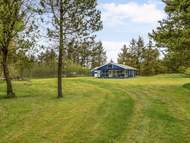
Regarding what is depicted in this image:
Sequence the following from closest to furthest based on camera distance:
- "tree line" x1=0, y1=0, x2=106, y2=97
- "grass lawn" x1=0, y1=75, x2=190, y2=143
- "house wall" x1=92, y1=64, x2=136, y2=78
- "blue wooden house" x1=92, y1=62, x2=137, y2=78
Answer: "grass lawn" x1=0, y1=75, x2=190, y2=143 < "tree line" x1=0, y1=0, x2=106, y2=97 < "blue wooden house" x1=92, y1=62, x2=137, y2=78 < "house wall" x1=92, y1=64, x2=136, y2=78

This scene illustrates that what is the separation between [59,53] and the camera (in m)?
27.4

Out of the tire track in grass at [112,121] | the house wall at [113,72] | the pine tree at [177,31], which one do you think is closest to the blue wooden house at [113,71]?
the house wall at [113,72]

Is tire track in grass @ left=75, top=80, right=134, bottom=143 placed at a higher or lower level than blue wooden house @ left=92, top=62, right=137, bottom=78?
lower

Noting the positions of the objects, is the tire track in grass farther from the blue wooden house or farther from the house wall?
the house wall

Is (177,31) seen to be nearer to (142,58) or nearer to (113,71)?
(113,71)

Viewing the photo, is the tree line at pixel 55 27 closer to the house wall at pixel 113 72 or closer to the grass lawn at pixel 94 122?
the grass lawn at pixel 94 122

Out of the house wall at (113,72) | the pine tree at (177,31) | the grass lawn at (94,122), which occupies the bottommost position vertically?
the grass lawn at (94,122)

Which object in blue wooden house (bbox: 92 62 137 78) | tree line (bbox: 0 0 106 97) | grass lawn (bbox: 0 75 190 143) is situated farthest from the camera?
blue wooden house (bbox: 92 62 137 78)

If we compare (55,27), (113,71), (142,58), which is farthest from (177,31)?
(142,58)

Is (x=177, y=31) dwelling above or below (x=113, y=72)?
above

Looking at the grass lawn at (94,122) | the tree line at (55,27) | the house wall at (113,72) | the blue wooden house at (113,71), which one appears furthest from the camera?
the house wall at (113,72)

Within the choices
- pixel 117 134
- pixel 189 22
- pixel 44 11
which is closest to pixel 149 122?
pixel 117 134

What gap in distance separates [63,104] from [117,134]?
372 inches

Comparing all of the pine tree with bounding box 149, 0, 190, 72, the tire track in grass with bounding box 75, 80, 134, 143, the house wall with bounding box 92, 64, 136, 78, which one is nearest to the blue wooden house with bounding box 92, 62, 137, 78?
the house wall with bounding box 92, 64, 136, 78
